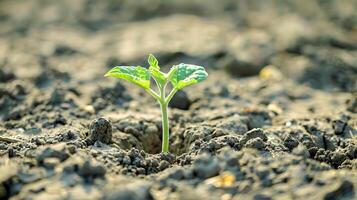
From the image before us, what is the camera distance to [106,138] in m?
2.52

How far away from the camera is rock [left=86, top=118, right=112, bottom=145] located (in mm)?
2490

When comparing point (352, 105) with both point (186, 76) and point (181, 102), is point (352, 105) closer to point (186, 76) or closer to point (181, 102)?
point (181, 102)

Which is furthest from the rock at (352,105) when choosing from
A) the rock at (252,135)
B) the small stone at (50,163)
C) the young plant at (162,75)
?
the small stone at (50,163)

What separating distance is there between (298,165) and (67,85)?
5.77 feet

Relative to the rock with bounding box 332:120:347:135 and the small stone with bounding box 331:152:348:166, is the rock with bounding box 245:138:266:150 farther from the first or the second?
the rock with bounding box 332:120:347:135

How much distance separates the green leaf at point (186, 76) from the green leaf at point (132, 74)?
12cm

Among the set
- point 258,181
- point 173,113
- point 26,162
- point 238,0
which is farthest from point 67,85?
point 238,0

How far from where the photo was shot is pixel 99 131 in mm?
2496

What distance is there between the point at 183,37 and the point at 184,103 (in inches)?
42.1

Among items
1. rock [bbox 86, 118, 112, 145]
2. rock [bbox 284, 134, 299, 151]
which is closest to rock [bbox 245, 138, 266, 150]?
rock [bbox 284, 134, 299, 151]

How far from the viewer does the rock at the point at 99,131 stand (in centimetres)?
249

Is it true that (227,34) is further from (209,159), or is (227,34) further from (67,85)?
(209,159)

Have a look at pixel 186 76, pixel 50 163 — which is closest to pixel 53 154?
pixel 50 163

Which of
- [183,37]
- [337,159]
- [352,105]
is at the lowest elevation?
[337,159]
